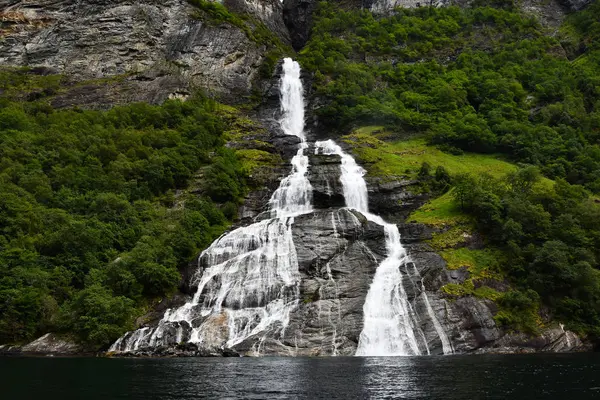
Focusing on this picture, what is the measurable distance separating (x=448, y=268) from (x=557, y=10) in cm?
10254

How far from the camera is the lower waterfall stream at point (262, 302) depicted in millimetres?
35375

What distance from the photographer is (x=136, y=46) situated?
8762cm

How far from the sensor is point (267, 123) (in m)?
80.6

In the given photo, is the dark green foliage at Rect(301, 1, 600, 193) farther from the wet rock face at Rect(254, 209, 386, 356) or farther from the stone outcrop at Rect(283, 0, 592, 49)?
the wet rock face at Rect(254, 209, 386, 356)

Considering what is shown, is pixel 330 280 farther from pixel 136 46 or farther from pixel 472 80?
pixel 136 46

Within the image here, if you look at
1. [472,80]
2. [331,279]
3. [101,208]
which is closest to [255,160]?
[101,208]

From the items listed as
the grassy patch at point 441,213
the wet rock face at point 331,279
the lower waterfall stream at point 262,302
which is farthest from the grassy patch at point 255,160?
the grassy patch at point 441,213

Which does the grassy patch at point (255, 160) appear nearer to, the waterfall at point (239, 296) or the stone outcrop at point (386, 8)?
the waterfall at point (239, 296)

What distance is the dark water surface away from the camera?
17.8m

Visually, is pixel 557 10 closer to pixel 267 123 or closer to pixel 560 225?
pixel 267 123

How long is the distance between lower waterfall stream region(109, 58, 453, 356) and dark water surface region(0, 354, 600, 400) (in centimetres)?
501

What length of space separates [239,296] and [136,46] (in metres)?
65.5

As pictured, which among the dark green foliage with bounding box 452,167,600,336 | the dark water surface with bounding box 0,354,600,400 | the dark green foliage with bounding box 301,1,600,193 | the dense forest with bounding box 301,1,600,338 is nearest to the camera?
the dark water surface with bounding box 0,354,600,400

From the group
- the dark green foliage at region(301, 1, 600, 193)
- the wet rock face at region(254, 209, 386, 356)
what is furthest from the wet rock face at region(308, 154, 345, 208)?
the dark green foliage at region(301, 1, 600, 193)
